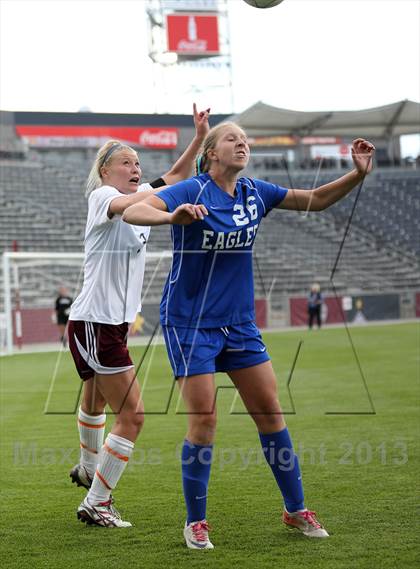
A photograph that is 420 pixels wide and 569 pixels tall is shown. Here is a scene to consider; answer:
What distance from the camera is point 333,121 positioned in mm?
42812

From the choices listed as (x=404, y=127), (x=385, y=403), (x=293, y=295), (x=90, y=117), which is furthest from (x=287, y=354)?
(x=90, y=117)

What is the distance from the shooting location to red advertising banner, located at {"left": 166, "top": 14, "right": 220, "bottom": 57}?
48656 mm

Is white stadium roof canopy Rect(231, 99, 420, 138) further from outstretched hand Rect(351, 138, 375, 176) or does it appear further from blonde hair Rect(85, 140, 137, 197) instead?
outstretched hand Rect(351, 138, 375, 176)

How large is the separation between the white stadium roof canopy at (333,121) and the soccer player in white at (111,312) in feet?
113

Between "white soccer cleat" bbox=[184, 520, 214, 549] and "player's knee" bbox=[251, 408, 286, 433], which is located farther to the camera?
"player's knee" bbox=[251, 408, 286, 433]

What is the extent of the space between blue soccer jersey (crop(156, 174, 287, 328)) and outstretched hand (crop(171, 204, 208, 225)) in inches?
12.5

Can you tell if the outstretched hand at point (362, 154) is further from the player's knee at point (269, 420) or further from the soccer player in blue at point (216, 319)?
the player's knee at point (269, 420)

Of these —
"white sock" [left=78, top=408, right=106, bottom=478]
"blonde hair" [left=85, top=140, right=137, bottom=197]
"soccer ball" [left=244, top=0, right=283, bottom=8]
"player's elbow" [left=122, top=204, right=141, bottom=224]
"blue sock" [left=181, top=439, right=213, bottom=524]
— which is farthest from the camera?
"soccer ball" [left=244, top=0, right=283, bottom=8]

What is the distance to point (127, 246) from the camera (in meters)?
4.83

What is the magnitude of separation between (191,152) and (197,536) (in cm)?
198

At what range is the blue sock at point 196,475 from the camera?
423 centimetres

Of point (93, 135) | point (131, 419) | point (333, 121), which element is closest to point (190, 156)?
point (131, 419)

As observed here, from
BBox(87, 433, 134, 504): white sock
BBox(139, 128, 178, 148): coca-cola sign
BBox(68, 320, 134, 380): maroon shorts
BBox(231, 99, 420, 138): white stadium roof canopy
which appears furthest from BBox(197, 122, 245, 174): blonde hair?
BBox(139, 128, 178, 148): coca-cola sign

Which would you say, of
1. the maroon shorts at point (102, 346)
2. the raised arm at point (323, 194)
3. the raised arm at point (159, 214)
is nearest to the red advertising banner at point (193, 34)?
the maroon shorts at point (102, 346)
